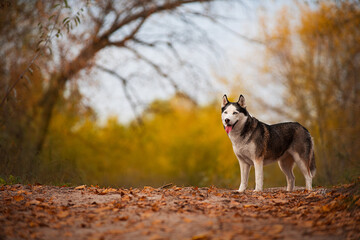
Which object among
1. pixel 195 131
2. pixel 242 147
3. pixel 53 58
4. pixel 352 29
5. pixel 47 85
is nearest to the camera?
pixel 242 147

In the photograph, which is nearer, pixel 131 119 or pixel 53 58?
pixel 53 58

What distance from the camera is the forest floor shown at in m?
4.57

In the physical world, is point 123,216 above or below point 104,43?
below

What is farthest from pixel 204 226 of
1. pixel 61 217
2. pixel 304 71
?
pixel 304 71

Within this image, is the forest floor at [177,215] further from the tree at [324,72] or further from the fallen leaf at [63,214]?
the tree at [324,72]

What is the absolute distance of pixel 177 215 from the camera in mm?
5238

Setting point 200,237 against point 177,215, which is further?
point 177,215

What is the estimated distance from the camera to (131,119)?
16.4 metres

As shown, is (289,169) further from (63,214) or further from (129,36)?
(129,36)

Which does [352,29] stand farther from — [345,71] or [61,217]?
[61,217]

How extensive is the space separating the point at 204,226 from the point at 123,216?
1224mm

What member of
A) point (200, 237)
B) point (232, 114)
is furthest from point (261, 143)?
point (200, 237)

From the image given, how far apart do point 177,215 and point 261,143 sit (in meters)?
3.17

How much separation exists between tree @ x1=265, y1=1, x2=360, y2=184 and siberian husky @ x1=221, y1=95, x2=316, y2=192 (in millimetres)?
4335
